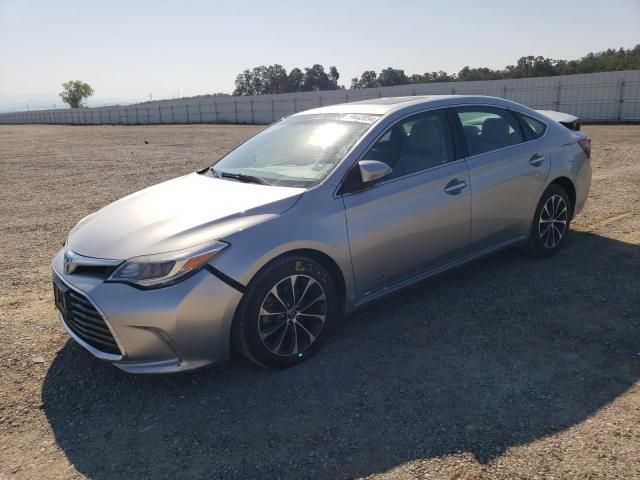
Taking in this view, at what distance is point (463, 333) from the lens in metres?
3.89

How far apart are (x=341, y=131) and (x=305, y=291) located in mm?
1391

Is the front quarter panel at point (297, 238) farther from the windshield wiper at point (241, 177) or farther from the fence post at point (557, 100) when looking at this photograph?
the fence post at point (557, 100)

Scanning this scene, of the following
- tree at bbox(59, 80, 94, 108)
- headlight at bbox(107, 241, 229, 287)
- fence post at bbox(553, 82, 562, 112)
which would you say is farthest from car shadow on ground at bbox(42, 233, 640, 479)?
tree at bbox(59, 80, 94, 108)

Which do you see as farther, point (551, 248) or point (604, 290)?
point (551, 248)

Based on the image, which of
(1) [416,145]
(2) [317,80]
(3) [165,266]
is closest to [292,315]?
(3) [165,266]

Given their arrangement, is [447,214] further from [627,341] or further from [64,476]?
[64,476]

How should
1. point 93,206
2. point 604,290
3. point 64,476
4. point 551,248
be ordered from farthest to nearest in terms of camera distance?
point 93,206
point 551,248
point 604,290
point 64,476

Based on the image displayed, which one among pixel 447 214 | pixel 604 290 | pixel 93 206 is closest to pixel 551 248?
pixel 604 290

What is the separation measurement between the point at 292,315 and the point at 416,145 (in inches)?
69.5

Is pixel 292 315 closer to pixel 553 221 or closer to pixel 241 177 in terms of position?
pixel 241 177

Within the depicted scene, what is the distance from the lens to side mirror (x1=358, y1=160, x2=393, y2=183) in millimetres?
3590

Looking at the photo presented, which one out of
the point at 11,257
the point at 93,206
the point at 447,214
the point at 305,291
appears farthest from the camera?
the point at 93,206

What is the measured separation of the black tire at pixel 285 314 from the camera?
3221 mm

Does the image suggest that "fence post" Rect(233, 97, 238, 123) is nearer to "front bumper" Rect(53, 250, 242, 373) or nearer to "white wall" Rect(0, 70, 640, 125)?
"white wall" Rect(0, 70, 640, 125)
